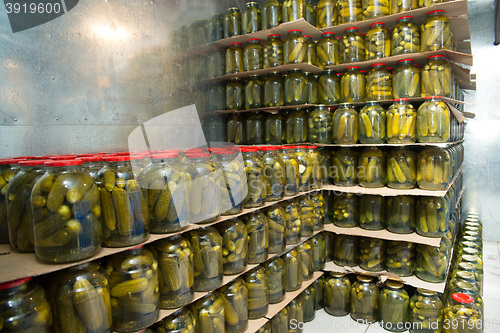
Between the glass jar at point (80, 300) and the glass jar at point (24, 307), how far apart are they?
5 cm

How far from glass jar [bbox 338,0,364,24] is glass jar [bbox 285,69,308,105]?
630 millimetres

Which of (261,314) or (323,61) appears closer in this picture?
(261,314)

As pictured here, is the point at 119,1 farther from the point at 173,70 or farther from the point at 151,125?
the point at 151,125

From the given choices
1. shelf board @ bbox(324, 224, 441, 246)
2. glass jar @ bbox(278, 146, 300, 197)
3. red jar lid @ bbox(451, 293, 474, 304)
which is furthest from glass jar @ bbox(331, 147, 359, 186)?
red jar lid @ bbox(451, 293, 474, 304)

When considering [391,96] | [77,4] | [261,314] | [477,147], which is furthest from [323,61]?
[477,147]

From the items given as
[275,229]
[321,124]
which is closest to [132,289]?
[275,229]

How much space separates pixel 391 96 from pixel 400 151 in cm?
51

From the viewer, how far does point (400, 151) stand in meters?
2.87

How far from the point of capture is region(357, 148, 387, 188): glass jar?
294 centimetres

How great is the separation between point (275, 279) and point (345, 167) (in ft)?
4.45

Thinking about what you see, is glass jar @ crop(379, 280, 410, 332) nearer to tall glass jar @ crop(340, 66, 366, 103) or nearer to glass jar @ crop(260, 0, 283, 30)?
tall glass jar @ crop(340, 66, 366, 103)

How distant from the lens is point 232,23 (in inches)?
134

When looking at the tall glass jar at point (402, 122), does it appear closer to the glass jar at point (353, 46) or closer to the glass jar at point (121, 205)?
the glass jar at point (353, 46)

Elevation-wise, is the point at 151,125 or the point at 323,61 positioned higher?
the point at 323,61
